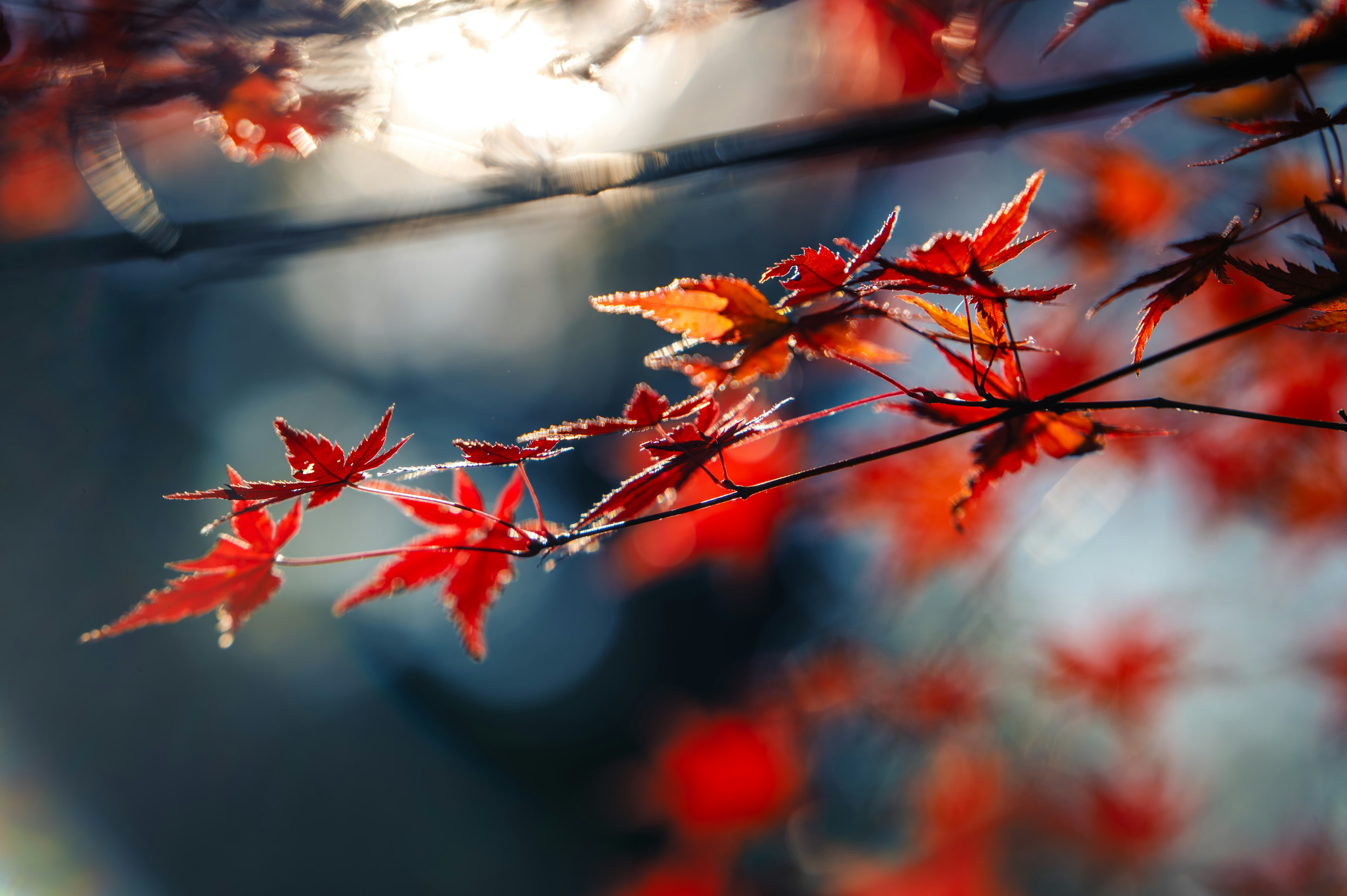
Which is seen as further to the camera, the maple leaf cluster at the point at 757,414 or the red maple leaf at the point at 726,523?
the red maple leaf at the point at 726,523

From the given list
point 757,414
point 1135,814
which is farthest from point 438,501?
point 1135,814

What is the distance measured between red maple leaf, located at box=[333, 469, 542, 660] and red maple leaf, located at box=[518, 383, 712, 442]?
0.67 feet

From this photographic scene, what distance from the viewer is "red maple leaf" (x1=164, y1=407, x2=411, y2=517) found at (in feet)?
1.98

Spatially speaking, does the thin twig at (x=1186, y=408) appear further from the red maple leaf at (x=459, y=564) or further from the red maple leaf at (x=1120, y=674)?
the red maple leaf at (x=1120, y=674)

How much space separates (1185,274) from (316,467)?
918 millimetres

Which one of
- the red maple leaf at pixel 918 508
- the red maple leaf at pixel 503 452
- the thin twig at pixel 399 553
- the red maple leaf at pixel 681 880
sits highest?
the red maple leaf at pixel 503 452

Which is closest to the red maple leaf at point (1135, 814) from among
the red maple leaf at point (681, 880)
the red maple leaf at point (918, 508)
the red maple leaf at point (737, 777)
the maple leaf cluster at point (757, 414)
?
the red maple leaf at point (737, 777)

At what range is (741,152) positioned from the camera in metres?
0.76

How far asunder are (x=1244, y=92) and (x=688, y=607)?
6055mm

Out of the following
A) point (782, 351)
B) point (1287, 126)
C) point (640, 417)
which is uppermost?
point (1287, 126)

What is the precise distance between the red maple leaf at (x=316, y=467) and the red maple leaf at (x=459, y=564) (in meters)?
0.07

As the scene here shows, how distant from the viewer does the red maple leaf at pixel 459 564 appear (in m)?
0.75

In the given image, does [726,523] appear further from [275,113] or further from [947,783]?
[275,113]

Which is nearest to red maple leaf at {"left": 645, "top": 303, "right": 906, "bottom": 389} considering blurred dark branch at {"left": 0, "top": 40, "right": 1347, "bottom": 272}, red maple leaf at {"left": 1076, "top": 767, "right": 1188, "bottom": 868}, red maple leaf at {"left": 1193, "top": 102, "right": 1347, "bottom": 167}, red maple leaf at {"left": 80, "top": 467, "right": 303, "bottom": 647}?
blurred dark branch at {"left": 0, "top": 40, "right": 1347, "bottom": 272}
